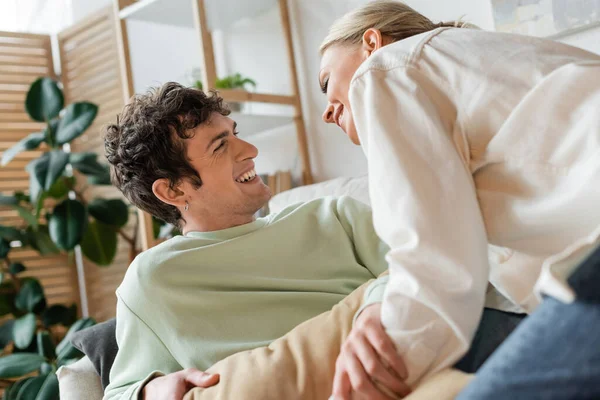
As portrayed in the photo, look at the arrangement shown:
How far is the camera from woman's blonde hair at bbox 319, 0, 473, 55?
118 centimetres

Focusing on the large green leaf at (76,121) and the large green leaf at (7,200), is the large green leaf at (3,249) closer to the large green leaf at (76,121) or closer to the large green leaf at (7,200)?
the large green leaf at (7,200)

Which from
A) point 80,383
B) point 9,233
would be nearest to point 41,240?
point 9,233

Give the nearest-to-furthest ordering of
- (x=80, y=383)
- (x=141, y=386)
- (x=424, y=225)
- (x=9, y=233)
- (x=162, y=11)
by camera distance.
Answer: (x=424, y=225) → (x=141, y=386) → (x=80, y=383) → (x=162, y=11) → (x=9, y=233)

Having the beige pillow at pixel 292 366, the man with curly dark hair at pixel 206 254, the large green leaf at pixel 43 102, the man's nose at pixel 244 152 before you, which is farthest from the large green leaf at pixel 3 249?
the beige pillow at pixel 292 366

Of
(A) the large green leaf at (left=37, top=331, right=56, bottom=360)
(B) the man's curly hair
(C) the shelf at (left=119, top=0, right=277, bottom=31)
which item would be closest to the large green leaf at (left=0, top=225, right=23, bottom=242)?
(A) the large green leaf at (left=37, top=331, right=56, bottom=360)

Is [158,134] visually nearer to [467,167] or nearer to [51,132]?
[467,167]

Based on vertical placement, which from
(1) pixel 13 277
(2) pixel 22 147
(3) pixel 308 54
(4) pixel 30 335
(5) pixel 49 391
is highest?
(3) pixel 308 54

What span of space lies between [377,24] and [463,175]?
1.49 feet

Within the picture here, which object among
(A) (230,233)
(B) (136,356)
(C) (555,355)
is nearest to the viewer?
(C) (555,355)

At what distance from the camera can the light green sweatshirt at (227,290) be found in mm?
1401

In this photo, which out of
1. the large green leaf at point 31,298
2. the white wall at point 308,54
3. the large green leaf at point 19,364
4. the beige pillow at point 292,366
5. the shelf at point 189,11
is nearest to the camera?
the beige pillow at point 292,366

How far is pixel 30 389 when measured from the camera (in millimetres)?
2766

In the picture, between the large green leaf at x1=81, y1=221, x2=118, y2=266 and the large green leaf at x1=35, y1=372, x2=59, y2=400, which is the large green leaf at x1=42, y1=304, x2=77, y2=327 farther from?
the large green leaf at x1=35, y1=372, x2=59, y2=400

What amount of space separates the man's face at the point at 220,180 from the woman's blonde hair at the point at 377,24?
45 cm
